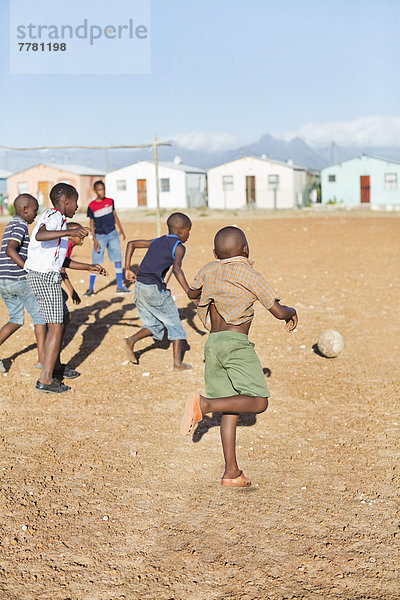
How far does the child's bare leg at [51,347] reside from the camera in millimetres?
6121

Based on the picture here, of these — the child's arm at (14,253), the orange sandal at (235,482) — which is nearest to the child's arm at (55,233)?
the child's arm at (14,253)

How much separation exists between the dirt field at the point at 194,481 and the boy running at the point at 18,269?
0.65 meters

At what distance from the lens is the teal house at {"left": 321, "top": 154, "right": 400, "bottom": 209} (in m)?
46.2

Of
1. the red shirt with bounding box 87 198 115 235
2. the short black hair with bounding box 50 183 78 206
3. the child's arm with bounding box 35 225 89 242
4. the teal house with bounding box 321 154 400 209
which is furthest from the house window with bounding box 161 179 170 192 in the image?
the child's arm with bounding box 35 225 89 242

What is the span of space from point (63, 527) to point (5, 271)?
3.37m

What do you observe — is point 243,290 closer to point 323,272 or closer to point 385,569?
point 385,569

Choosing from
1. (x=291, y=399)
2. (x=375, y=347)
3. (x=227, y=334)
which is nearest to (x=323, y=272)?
(x=375, y=347)

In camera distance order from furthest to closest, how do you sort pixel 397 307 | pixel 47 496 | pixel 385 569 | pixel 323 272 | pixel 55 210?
pixel 323 272
pixel 397 307
pixel 55 210
pixel 47 496
pixel 385 569

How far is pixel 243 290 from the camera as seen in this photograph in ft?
14.0

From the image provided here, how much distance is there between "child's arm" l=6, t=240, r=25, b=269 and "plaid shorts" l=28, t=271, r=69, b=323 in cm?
22

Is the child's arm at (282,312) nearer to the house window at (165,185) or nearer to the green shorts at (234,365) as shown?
the green shorts at (234,365)

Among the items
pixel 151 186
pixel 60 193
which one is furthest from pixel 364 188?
pixel 60 193

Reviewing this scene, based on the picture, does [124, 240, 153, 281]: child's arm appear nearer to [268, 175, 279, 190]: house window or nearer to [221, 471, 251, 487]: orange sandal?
[221, 471, 251, 487]: orange sandal

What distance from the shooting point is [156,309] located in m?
6.91
